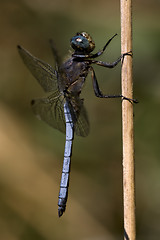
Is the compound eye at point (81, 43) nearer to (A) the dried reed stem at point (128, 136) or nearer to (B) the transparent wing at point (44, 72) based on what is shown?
(B) the transparent wing at point (44, 72)

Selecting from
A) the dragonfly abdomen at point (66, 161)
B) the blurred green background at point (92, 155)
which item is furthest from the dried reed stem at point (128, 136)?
the blurred green background at point (92, 155)

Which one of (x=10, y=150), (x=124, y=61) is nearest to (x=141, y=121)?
(x=10, y=150)

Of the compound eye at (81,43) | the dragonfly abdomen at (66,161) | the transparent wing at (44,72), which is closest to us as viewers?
the dragonfly abdomen at (66,161)

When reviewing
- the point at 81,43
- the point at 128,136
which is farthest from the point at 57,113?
the point at 128,136

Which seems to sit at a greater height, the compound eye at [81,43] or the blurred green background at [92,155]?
the compound eye at [81,43]

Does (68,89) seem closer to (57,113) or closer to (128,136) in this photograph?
(57,113)

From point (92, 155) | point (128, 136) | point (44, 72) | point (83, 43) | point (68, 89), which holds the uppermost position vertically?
point (83, 43)

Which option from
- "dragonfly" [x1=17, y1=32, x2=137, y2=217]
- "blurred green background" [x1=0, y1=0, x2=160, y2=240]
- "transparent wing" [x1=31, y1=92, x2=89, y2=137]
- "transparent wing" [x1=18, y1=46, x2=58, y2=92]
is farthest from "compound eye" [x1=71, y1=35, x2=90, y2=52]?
"blurred green background" [x1=0, y1=0, x2=160, y2=240]
